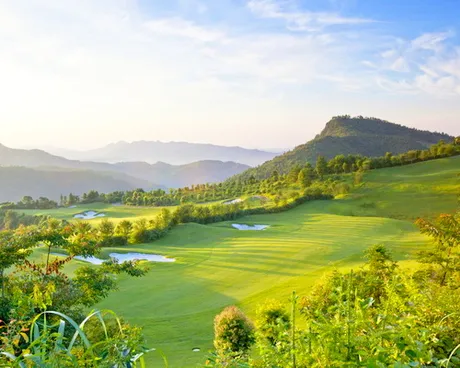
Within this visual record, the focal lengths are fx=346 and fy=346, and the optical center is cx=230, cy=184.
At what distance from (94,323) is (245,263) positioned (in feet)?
56.5

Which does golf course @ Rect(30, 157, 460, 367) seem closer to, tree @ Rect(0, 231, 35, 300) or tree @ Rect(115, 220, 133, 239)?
tree @ Rect(115, 220, 133, 239)

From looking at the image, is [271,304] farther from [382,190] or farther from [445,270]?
[382,190]

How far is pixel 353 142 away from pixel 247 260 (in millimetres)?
114412

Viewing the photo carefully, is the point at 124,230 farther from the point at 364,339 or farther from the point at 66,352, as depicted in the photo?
the point at 364,339

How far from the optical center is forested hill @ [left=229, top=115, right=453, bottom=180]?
386ft

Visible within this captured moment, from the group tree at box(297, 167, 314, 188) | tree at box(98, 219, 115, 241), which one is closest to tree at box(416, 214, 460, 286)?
tree at box(98, 219, 115, 241)

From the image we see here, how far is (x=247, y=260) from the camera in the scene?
26.2 m

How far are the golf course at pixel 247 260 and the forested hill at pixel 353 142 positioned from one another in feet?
196

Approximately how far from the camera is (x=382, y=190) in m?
57.2

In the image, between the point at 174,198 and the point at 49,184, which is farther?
the point at 49,184

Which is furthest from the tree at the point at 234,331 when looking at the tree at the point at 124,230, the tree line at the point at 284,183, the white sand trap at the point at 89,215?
the white sand trap at the point at 89,215

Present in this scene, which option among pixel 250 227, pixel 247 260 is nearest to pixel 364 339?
pixel 247 260

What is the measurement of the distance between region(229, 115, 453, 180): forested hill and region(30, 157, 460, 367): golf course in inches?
2354

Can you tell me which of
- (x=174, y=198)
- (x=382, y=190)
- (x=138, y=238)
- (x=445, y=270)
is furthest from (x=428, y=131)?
(x=445, y=270)
